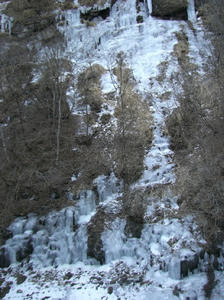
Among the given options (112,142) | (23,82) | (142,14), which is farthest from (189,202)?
(142,14)

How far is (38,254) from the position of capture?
1158 centimetres

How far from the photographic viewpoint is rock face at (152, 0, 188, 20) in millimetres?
25047

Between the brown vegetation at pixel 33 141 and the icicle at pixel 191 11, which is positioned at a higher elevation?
the icicle at pixel 191 11

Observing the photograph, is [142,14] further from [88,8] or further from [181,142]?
[181,142]

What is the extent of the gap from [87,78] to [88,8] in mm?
10759

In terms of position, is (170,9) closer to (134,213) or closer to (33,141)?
(33,141)

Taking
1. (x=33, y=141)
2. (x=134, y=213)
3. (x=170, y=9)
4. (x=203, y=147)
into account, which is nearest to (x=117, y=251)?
(x=134, y=213)

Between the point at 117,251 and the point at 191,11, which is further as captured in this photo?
the point at 191,11

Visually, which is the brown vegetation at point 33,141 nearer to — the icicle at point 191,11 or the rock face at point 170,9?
the rock face at point 170,9

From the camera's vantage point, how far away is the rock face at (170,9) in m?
25.0

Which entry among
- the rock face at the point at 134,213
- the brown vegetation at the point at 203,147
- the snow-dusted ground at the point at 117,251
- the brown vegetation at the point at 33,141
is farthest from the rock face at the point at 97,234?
the brown vegetation at the point at 203,147

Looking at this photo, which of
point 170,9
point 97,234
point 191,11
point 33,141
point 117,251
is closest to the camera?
point 117,251

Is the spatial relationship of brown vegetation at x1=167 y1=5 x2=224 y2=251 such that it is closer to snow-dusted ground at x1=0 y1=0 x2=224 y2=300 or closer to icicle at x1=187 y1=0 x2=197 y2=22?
snow-dusted ground at x1=0 y1=0 x2=224 y2=300

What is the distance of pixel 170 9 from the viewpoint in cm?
2505
